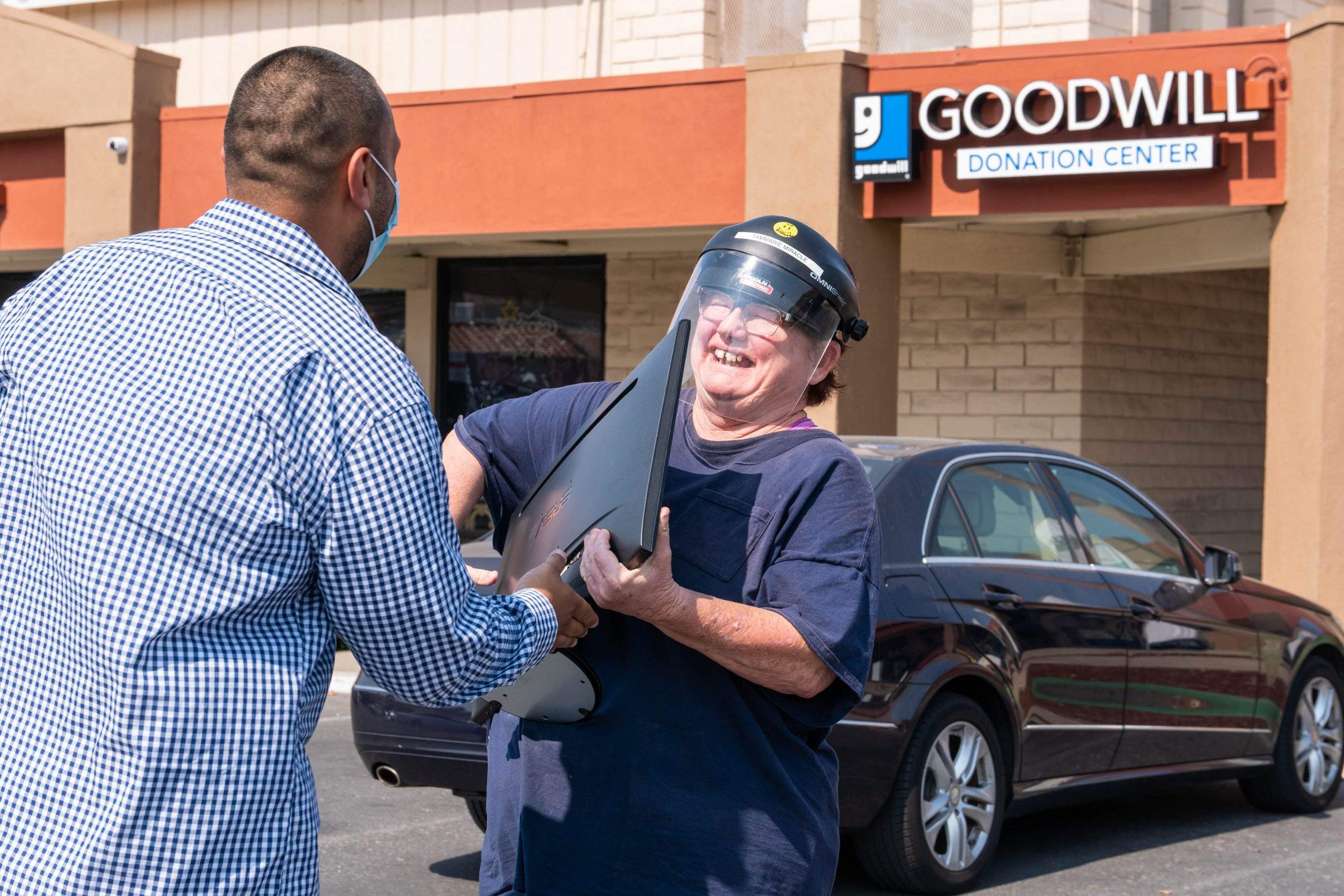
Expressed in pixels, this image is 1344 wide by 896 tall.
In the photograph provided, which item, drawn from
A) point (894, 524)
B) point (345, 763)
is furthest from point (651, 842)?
point (345, 763)

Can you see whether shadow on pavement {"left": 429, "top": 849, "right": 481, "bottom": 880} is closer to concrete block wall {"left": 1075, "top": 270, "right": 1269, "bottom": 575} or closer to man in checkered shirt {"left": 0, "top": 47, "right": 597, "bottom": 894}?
man in checkered shirt {"left": 0, "top": 47, "right": 597, "bottom": 894}

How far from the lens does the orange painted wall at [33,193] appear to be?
15.3m

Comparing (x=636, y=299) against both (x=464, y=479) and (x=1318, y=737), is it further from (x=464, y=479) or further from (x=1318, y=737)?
(x=464, y=479)

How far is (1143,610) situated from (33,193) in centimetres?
1229

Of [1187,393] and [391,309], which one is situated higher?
[391,309]

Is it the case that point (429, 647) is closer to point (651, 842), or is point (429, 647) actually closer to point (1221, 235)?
point (651, 842)

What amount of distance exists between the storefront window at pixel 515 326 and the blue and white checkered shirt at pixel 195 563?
13661 millimetres

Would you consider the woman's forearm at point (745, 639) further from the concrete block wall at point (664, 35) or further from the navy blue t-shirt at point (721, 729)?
the concrete block wall at point (664, 35)

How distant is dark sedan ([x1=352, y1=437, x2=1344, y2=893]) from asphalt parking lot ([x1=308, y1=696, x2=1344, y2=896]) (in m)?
0.27

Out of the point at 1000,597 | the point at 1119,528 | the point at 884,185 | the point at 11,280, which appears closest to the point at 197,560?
the point at 1000,597

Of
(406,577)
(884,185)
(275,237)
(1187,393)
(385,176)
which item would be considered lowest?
(406,577)

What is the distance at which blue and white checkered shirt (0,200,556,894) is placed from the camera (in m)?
1.93

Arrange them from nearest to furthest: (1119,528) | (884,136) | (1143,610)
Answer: (1143,610)
(1119,528)
(884,136)

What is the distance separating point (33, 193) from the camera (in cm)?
1546
